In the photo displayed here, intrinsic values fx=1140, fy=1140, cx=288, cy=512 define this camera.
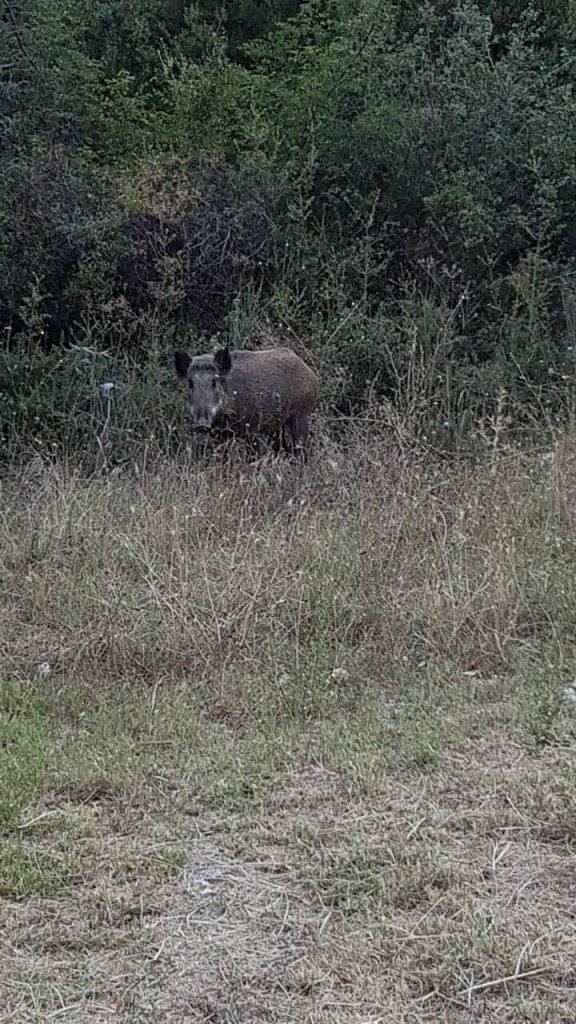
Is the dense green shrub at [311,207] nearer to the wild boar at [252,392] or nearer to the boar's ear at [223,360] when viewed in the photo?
the wild boar at [252,392]

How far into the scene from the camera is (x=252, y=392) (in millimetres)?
8977

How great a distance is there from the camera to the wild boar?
28.5 ft

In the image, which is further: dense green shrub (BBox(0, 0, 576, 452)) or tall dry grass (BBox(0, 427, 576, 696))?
dense green shrub (BBox(0, 0, 576, 452))

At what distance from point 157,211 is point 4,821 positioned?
818 cm

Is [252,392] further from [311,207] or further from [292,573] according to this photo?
[311,207]

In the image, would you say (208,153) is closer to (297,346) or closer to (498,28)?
(297,346)

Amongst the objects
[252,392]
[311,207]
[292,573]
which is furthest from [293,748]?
[311,207]

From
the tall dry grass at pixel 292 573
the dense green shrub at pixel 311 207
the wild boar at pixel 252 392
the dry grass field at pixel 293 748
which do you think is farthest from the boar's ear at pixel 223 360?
the dense green shrub at pixel 311 207

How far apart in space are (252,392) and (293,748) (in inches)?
187

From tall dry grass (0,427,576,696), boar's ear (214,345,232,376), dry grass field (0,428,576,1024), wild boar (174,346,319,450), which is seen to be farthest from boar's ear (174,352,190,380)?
dry grass field (0,428,576,1024)

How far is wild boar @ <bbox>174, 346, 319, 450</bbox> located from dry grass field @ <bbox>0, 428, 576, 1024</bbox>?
998mm

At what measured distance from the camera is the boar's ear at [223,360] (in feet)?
28.4

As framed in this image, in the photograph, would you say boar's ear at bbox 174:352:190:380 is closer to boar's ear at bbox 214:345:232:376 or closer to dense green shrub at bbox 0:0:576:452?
boar's ear at bbox 214:345:232:376

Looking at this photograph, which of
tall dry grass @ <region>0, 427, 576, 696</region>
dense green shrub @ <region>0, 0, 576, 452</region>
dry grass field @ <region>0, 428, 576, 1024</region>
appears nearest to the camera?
dry grass field @ <region>0, 428, 576, 1024</region>
